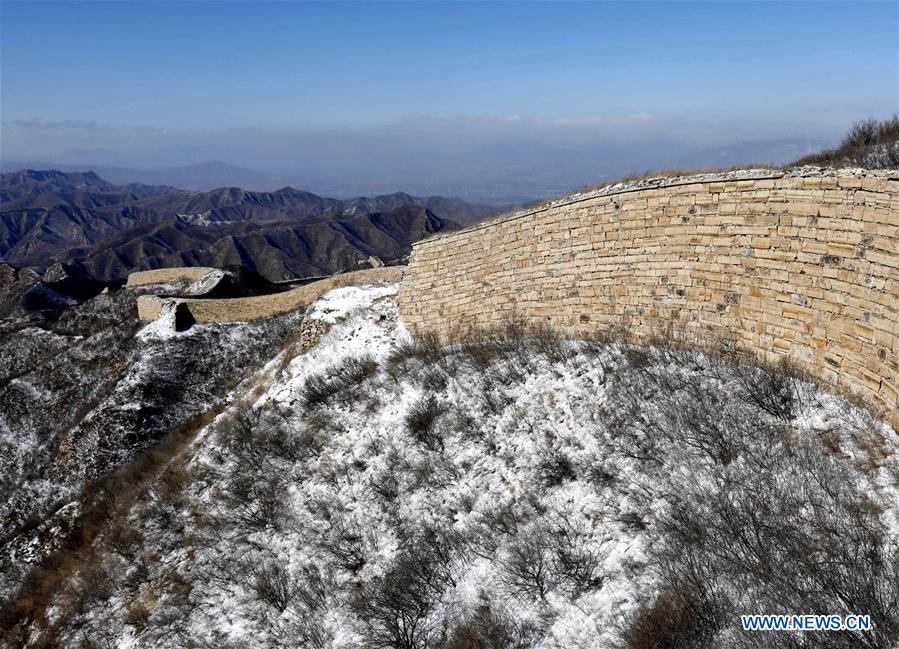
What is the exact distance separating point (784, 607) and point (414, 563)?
3948 millimetres

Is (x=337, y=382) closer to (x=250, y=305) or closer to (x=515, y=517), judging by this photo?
(x=515, y=517)

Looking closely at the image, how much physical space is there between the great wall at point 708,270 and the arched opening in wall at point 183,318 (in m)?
12.5

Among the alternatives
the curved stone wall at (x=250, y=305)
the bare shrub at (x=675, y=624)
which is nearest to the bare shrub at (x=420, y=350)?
the bare shrub at (x=675, y=624)

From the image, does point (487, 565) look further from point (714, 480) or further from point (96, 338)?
point (96, 338)

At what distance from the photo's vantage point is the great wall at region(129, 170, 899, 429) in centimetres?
612

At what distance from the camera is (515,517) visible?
6.61 meters

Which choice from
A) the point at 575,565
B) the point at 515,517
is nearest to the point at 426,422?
the point at 515,517

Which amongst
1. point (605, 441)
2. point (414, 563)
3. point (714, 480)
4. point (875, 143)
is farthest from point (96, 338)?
point (875, 143)

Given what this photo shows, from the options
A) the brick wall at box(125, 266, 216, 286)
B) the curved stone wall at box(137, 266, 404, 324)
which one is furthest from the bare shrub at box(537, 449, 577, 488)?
the brick wall at box(125, 266, 216, 286)

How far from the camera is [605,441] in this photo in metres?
6.97

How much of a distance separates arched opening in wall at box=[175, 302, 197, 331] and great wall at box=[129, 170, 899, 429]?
12516 millimetres

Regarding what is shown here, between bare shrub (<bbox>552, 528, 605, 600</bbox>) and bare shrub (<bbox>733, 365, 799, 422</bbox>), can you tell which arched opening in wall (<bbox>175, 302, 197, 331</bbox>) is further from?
bare shrub (<bbox>733, 365, 799, 422</bbox>)

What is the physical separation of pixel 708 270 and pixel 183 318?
19.2m

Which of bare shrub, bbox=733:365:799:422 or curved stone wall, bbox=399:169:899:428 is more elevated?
curved stone wall, bbox=399:169:899:428
